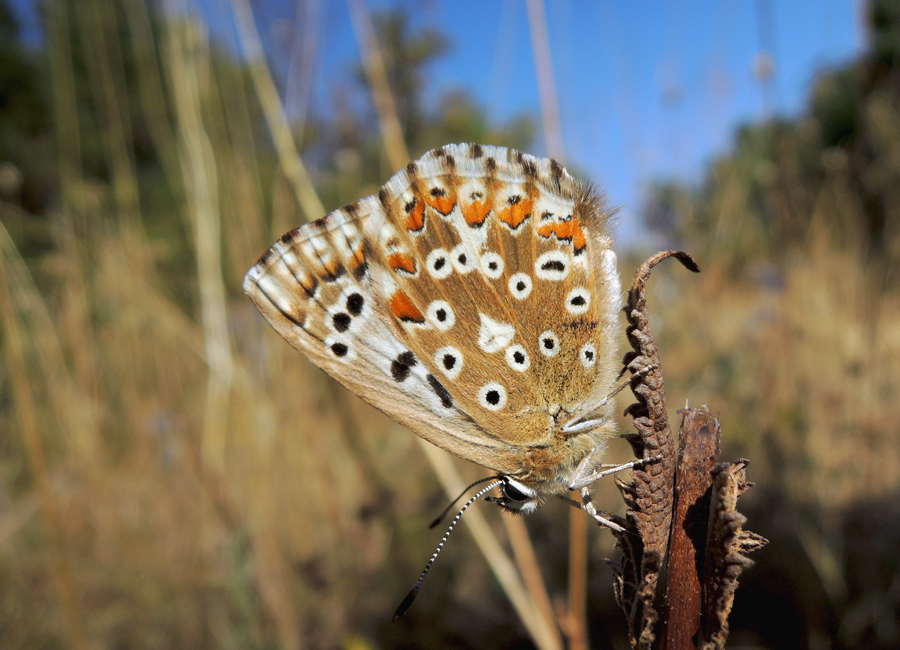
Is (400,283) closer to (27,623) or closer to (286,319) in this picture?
(286,319)

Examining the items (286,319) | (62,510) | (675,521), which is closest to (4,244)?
(286,319)

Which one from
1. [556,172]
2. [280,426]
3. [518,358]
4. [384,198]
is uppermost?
[556,172]

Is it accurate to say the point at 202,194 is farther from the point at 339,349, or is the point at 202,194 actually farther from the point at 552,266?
the point at 552,266

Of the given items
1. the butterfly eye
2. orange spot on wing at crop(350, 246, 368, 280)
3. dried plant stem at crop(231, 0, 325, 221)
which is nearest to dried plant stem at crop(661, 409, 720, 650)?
the butterfly eye

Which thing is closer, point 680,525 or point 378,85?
point 680,525

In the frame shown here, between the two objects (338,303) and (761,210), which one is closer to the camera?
(338,303)

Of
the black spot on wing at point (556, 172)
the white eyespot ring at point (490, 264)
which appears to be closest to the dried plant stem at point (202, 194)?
the white eyespot ring at point (490, 264)

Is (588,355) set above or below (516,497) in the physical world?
above

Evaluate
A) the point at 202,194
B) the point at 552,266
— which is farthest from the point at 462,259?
the point at 202,194
